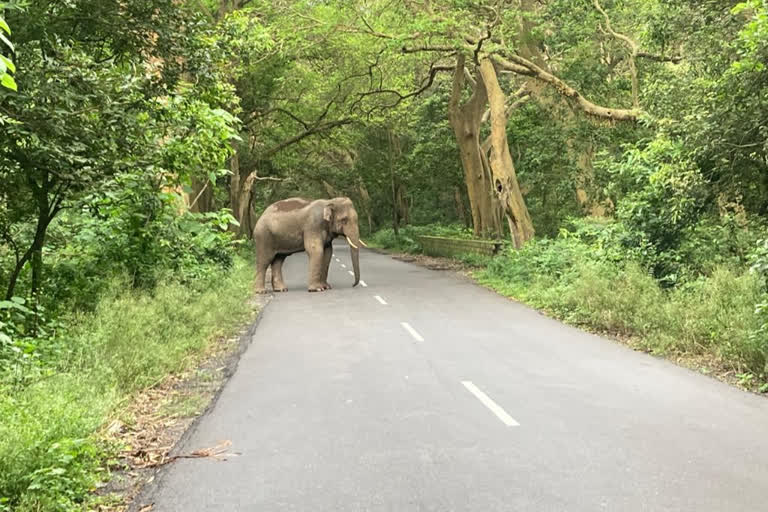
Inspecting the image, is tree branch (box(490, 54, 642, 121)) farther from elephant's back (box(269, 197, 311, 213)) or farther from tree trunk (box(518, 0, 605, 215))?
elephant's back (box(269, 197, 311, 213))

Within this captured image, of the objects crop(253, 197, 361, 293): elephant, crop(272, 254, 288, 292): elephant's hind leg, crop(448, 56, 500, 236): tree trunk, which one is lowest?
crop(272, 254, 288, 292): elephant's hind leg

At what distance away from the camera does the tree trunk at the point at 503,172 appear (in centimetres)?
2103

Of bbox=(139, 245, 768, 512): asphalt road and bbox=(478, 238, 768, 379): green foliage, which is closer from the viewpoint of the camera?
bbox=(139, 245, 768, 512): asphalt road

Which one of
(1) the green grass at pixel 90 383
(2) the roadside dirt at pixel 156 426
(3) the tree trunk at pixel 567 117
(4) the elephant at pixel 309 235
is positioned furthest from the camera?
(3) the tree trunk at pixel 567 117

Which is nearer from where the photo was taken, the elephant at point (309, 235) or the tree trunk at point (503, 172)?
the elephant at point (309, 235)

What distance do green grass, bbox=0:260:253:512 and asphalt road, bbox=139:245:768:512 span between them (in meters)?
0.64

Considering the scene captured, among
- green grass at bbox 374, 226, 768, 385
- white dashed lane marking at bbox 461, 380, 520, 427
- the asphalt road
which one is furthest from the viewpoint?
green grass at bbox 374, 226, 768, 385

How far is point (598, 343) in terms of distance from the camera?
34.3ft

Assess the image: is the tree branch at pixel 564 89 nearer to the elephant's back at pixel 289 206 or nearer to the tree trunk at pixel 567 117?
the tree trunk at pixel 567 117

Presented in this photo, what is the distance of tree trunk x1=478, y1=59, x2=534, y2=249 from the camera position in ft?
69.0

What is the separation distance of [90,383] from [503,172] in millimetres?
16361

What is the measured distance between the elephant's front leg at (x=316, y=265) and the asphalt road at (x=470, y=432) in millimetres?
7299

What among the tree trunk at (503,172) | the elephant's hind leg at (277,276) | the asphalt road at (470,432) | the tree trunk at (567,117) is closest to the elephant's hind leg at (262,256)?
the elephant's hind leg at (277,276)

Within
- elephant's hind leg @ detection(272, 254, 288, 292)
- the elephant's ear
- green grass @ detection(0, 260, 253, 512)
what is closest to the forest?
green grass @ detection(0, 260, 253, 512)
